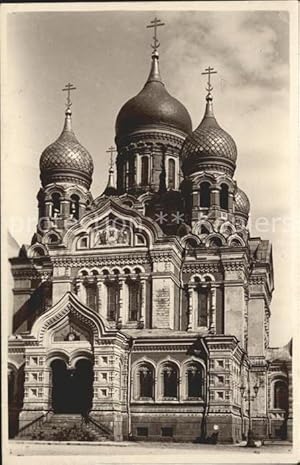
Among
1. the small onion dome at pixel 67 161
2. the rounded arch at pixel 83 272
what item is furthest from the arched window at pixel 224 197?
the rounded arch at pixel 83 272

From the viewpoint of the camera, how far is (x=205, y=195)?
9062 mm

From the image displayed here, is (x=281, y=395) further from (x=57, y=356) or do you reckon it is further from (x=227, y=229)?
(x=57, y=356)

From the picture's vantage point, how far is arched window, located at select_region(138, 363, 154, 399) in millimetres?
8023

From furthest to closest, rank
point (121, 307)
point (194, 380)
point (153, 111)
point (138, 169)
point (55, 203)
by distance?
1. point (138, 169)
2. point (153, 111)
3. point (55, 203)
4. point (121, 307)
5. point (194, 380)

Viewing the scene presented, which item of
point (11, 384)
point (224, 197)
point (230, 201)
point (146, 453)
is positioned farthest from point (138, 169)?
point (146, 453)

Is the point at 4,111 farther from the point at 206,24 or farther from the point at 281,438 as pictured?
the point at 281,438

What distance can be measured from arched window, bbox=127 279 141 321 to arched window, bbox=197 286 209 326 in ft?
1.87

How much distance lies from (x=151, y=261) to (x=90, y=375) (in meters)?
1.23

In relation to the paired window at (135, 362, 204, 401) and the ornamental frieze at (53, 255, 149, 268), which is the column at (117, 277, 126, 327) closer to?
the ornamental frieze at (53, 255, 149, 268)

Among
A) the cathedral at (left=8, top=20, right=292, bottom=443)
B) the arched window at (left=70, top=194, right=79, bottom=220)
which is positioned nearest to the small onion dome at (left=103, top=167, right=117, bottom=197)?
the cathedral at (left=8, top=20, right=292, bottom=443)

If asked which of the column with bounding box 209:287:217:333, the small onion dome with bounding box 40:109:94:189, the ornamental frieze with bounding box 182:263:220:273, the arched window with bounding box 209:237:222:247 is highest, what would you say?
A: the small onion dome with bounding box 40:109:94:189

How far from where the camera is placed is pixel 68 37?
7328mm

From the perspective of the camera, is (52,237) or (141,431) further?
(52,237)

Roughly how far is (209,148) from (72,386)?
2698 millimetres
